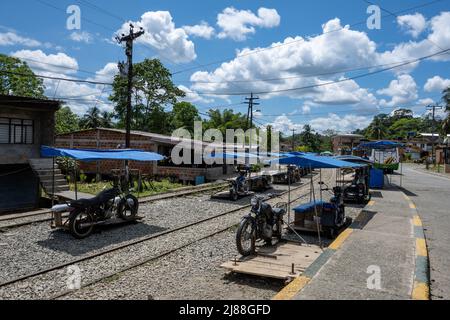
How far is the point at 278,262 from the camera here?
6.92m

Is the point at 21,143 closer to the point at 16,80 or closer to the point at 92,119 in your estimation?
the point at 16,80

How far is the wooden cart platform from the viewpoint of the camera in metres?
6.33

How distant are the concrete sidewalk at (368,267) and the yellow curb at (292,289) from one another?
0.02m

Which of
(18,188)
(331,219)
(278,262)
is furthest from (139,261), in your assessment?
(18,188)

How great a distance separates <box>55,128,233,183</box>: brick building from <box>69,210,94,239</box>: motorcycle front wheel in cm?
1502

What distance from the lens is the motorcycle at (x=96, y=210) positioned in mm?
9320

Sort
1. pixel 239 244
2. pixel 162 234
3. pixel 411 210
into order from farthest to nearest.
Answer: pixel 411 210 → pixel 162 234 → pixel 239 244

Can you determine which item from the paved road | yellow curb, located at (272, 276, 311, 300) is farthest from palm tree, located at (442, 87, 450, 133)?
yellow curb, located at (272, 276, 311, 300)

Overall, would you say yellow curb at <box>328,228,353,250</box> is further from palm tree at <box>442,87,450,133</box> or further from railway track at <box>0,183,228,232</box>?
palm tree at <box>442,87,450,133</box>

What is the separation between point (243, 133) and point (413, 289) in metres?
40.5

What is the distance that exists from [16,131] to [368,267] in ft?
51.4

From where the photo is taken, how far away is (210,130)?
151 feet
